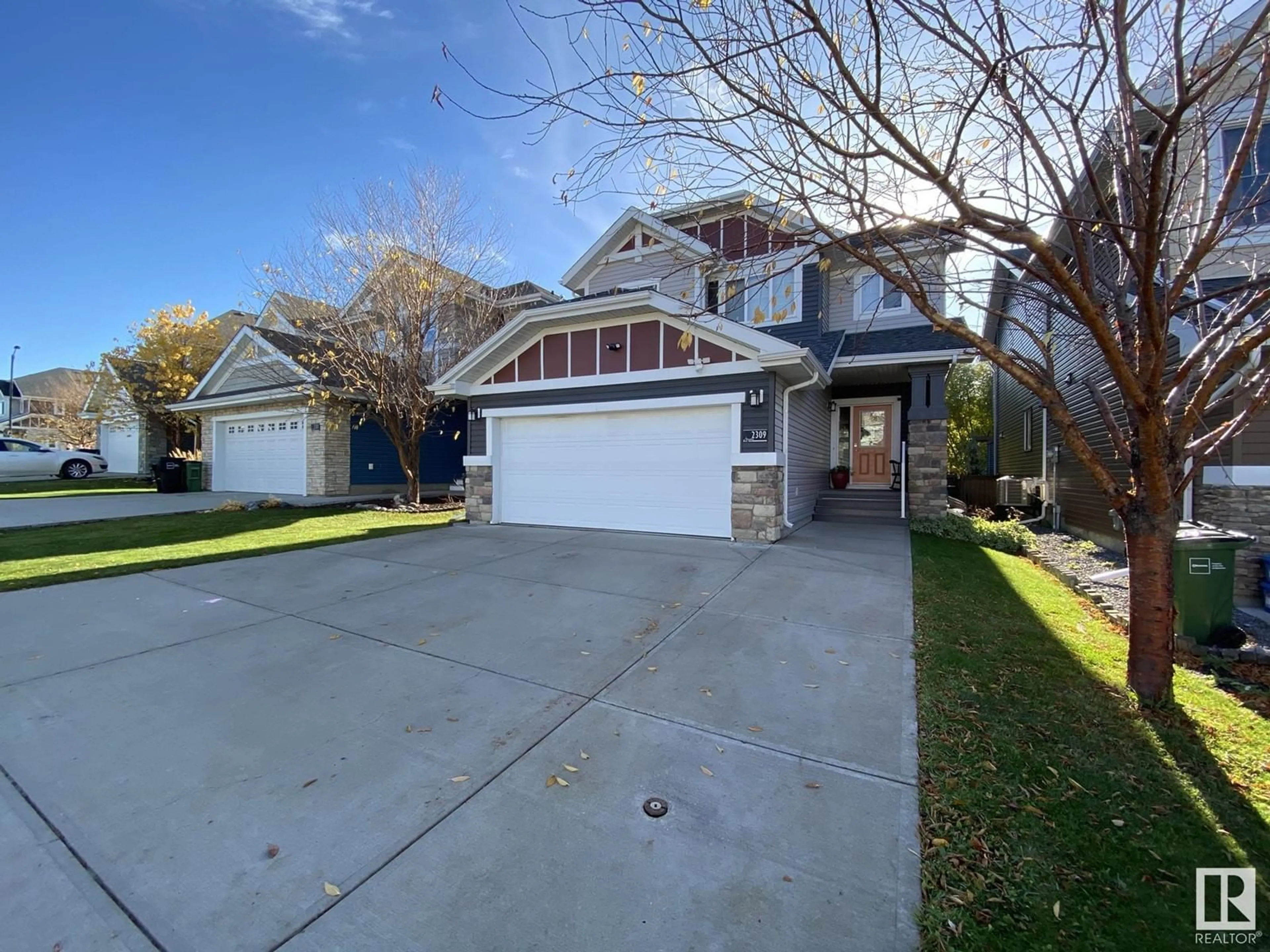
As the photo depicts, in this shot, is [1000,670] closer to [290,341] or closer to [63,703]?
[63,703]

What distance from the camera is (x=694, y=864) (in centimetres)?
207

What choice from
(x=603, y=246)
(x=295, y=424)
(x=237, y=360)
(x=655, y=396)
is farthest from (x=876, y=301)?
(x=237, y=360)

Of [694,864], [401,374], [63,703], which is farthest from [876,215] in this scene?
[401,374]

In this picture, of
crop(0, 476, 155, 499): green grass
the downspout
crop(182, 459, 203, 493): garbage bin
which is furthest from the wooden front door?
crop(0, 476, 155, 499): green grass

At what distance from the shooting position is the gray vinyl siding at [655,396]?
839cm

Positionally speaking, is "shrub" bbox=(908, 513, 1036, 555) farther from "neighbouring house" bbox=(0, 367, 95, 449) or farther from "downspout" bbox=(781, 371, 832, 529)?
"neighbouring house" bbox=(0, 367, 95, 449)

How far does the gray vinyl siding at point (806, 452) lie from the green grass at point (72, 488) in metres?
18.9

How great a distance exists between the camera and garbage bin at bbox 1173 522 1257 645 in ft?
14.7

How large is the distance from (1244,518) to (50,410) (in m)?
61.9

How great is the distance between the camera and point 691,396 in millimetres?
8914

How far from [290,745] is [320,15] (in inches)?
354

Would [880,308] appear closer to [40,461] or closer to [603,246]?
[603,246]

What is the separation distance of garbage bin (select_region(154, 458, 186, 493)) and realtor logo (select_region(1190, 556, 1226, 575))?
2261cm

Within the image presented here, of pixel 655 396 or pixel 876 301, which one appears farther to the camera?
pixel 876 301
